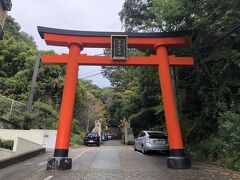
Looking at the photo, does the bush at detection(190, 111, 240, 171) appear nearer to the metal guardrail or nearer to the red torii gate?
the red torii gate

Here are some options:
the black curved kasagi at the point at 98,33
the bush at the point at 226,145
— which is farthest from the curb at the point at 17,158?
the bush at the point at 226,145

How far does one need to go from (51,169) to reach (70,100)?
304 centimetres

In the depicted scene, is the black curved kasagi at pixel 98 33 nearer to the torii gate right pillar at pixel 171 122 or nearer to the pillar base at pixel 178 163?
the torii gate right pillar at pixel 171 122

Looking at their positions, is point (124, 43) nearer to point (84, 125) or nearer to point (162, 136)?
point (162, 136)

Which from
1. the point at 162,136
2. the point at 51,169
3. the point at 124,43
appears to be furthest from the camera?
the point at 162,136

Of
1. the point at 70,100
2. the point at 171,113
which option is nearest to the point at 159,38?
the point at 171,113

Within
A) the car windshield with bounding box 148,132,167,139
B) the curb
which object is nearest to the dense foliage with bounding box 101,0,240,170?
the car windshield with bounding box 148,132,167,139

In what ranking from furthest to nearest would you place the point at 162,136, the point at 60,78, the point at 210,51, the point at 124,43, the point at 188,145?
the point at 60,78, the point at 162,136, the point at 188,145, the point at 210,51, the point at 124,43

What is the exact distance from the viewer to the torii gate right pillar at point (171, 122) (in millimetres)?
12141

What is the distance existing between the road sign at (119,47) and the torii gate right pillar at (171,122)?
5.65ft

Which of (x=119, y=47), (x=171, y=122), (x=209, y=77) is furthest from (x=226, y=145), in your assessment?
(x=119, y=47)

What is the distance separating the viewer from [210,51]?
1496 centimetres

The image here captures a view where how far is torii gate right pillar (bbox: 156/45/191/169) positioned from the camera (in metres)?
12.1

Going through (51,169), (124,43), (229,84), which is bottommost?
(51,169)
